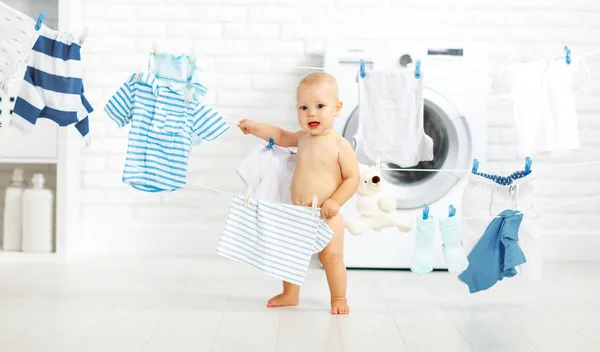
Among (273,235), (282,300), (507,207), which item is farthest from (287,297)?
(507,207)

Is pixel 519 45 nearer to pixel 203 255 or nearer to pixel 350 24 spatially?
pixel 350 24

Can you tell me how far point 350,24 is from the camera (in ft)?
11.4

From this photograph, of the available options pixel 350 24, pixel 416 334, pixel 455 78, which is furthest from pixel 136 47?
pixel 416 334

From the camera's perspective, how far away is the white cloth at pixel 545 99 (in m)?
2.43

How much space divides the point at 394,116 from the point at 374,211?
1.16 ft

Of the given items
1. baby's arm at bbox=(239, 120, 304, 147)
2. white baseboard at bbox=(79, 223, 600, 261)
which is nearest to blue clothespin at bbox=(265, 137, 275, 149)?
baby's arm at bbox=(239, 120, 304, 147)

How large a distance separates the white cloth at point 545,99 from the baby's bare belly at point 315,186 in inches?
25.7

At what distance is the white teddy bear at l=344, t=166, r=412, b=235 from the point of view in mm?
2641

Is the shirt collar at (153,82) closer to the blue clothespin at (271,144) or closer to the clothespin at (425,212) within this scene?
the blue clothespin at (271,144)

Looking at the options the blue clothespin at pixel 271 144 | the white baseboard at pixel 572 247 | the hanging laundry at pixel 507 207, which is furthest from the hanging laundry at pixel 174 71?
the white baseboard at pixel 572 247

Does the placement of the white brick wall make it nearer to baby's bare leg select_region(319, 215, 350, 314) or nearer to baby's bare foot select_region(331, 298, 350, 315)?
baby's bare leg select_region(319, 215, 350, 314)

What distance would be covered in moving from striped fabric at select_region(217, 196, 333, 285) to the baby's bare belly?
0.54 feet

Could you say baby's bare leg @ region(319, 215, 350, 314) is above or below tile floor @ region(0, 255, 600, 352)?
above

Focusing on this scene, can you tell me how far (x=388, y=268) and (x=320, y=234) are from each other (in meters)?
0.94
